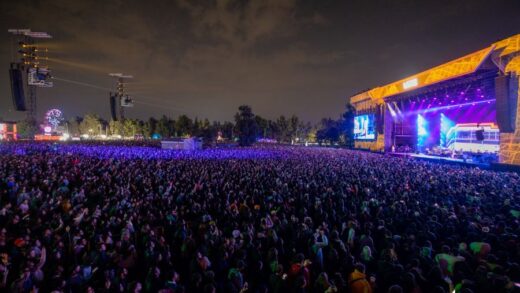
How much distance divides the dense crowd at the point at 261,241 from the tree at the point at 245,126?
127 ft

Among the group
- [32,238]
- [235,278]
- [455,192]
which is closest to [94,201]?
[32,238]

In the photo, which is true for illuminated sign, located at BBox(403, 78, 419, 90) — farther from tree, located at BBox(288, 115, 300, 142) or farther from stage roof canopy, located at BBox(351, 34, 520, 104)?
tree, located at BBox(288, 115, 300, 142)

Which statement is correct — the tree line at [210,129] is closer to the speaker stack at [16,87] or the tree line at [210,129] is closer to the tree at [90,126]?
the tree at [90,126]

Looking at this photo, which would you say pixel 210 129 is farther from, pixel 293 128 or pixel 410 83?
pixel 410 83

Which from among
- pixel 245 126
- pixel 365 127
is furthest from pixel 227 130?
pixel 365 127

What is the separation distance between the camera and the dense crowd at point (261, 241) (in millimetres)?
4734

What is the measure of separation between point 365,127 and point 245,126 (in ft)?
63.7

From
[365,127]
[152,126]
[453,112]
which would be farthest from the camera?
[152,126]

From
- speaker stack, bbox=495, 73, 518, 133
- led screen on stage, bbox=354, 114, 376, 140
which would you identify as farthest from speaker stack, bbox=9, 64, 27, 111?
led screen on stage, bbox=354, 114, 376, 140

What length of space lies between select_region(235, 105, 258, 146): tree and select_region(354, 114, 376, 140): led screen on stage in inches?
664

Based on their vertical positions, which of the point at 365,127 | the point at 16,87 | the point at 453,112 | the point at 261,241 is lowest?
the point at 261,241

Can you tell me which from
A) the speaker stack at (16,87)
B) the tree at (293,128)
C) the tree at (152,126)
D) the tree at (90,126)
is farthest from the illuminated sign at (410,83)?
the tree at (90,126)

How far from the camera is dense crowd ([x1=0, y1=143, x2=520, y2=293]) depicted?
473 cm

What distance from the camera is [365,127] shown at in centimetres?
4056
